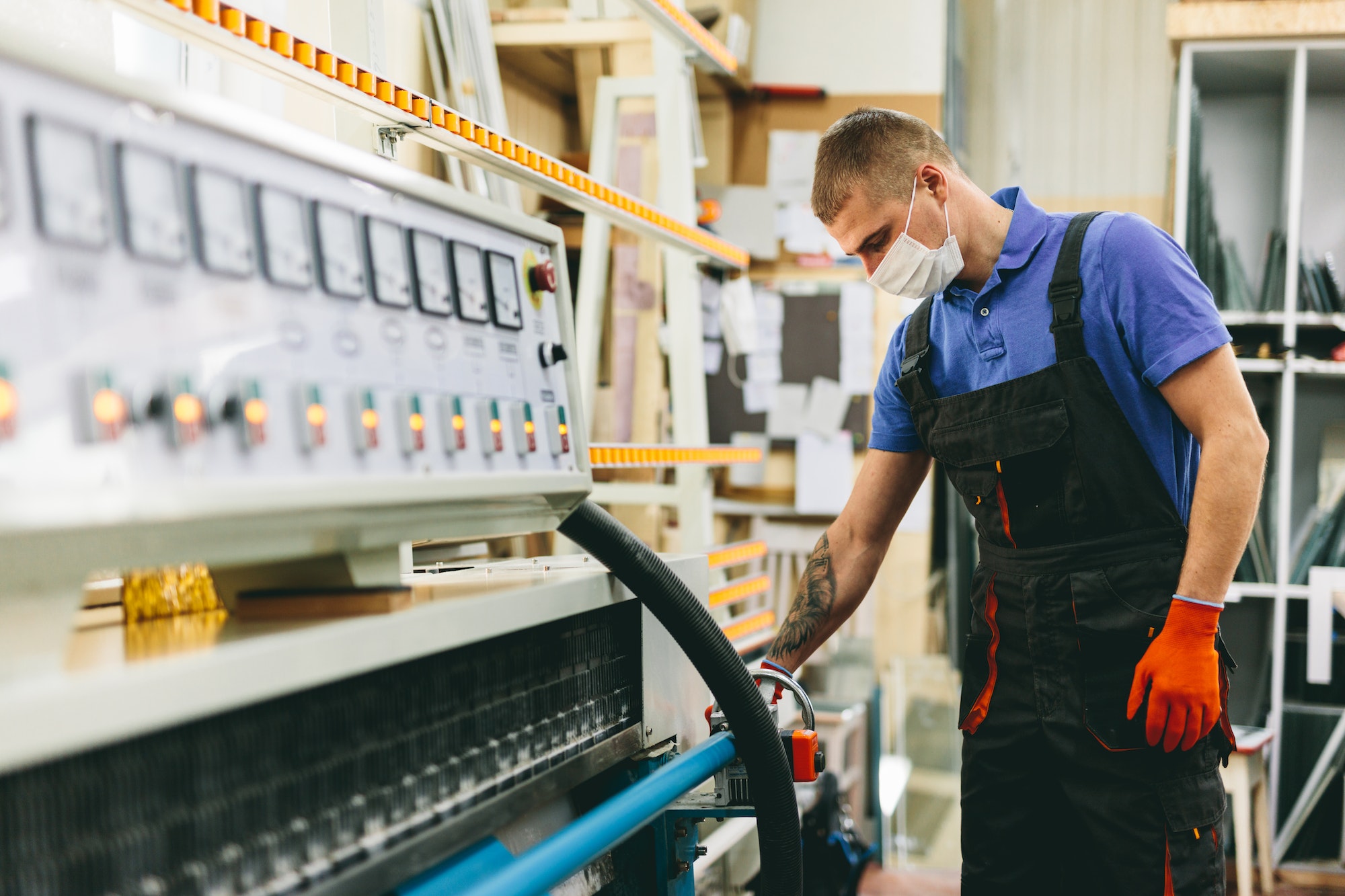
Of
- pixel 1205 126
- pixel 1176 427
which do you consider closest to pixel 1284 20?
pixel 1205 126

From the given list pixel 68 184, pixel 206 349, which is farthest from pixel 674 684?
pixel 68 184

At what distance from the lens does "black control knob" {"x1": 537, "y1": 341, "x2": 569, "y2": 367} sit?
95 cm

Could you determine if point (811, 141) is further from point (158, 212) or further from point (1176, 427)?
point (158, 212)

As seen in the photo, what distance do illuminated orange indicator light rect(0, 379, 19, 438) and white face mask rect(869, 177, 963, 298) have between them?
4.35 feet

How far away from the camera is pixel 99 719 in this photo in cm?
49

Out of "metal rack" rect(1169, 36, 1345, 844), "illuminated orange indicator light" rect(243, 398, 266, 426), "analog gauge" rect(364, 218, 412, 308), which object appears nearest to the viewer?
"illuminated orange indicator light" rect(243, 398, 266, 426)

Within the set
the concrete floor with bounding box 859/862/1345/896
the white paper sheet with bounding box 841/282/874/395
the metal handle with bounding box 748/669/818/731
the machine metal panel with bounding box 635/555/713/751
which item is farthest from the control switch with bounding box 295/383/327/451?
the white paper sheet with bounding box 841/282/874/395

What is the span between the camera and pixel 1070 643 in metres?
1.42

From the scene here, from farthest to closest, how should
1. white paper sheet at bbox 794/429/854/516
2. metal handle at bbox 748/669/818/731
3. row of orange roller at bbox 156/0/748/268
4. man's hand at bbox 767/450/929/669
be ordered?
white paper sheet at bbox 794/429/854/516 < man's hand at bbox 767/450/929/669 < metal handle at bbox 748/669/818/731 < row of orange roller at bbox 156/0/748/268

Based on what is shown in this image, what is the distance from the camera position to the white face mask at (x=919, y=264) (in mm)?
1585

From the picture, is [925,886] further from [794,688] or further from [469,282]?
[469,282]

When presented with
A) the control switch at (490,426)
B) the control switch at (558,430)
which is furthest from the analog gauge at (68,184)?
the control switch at (558,430)

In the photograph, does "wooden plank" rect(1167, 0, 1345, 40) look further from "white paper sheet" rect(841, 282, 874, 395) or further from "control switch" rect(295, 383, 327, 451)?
"control switch" rect(295, 383, 327, 451)

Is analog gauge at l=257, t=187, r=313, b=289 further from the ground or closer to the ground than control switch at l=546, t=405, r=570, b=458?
further from the ground
